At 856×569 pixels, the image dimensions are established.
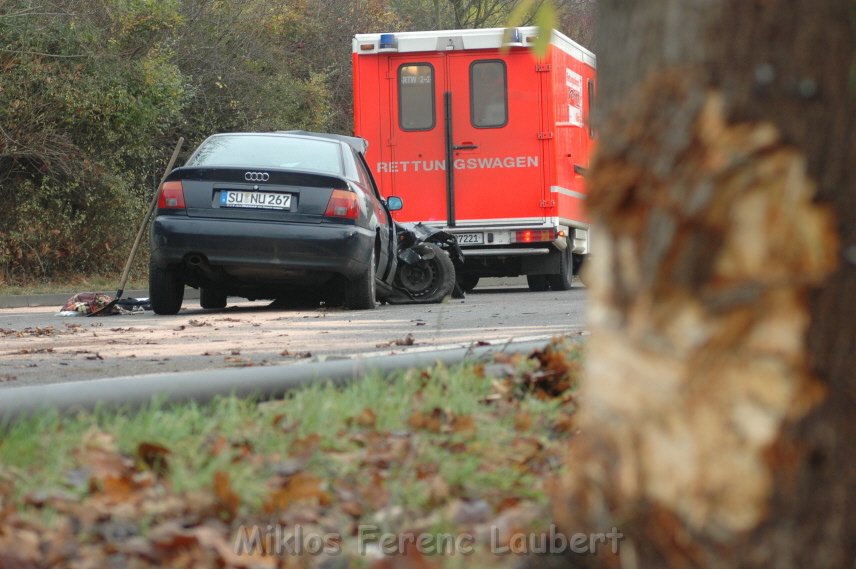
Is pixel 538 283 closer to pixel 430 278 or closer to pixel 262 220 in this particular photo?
pixel 430 278

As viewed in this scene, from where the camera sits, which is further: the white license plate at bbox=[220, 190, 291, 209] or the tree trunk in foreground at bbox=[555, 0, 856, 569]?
the white license plate at bbox=[220, 190, 291, 209]

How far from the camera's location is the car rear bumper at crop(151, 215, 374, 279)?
11391 mm

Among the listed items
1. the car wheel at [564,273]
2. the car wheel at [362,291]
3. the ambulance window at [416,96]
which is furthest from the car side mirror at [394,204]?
the car wheel at [564,273]

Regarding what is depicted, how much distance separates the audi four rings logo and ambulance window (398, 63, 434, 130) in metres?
5.64

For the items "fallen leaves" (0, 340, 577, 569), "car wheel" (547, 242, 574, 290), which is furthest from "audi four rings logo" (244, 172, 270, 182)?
"fallen leaves" (0, 340, 577, 569)

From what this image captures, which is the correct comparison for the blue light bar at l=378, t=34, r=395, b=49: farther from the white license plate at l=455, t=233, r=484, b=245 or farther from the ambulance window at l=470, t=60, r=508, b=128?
the white license plate at l=455, t=233, r=484, b=245

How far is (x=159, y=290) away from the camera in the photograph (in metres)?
12.1

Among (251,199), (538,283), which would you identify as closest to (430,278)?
(251,199)

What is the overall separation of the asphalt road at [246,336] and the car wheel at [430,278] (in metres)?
0.71

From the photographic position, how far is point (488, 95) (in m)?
16.9

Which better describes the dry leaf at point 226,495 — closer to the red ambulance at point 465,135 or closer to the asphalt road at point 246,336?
the asphalt road at point 246,336

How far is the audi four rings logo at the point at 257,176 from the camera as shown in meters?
11.5

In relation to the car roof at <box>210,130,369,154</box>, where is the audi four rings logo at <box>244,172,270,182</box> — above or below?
below

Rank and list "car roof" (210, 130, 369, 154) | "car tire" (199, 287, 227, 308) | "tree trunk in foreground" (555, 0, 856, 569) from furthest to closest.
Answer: "car tire" (199, 287, 227, 308)
"car roof" (210, 130, 369, 154)
"tree trunk in foreground" (555, 0, 856, 569)
